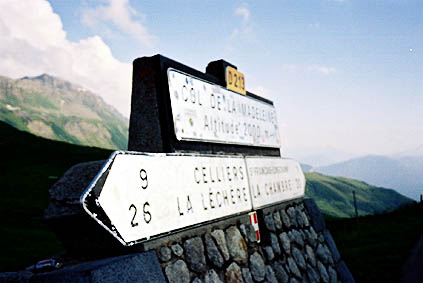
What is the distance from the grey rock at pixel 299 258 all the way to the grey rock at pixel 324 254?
802 millimetres

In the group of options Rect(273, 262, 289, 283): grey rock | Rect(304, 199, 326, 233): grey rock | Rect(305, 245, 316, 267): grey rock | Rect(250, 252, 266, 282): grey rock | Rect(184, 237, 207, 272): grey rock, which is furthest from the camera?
Rect(304, 199, 326, 233): grey rock

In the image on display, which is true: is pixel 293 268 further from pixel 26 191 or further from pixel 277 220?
pixel 26 191

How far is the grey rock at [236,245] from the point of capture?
169 inches

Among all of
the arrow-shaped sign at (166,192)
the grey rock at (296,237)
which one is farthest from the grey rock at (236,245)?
the grey rock at (296,237)

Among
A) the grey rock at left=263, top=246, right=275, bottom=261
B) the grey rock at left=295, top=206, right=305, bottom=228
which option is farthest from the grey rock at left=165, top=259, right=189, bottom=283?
the grey rock at left=295, top=206, right=305, bottom=228

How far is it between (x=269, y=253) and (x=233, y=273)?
1120 mm

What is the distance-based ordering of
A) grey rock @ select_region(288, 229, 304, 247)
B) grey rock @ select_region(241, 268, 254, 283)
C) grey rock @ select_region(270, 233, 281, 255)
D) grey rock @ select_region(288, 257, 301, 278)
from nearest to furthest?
grey rock @ select_region(241, 268, 254, 283), grey rock @ select_region(270, 233, 281, 255), grey rock @ select_region(288, 257, 301, 278), grey rock @ select_region(288, 229, 304, 247)

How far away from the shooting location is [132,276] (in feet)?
9.02

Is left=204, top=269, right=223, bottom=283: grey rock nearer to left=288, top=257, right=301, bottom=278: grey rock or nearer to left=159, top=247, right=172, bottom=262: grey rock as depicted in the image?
left=159, top=247, right=172, bottom=262: grey rock

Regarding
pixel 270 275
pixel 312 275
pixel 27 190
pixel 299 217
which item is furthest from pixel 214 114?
pixel 27 190

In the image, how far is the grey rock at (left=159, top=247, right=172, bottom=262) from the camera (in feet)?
10.8

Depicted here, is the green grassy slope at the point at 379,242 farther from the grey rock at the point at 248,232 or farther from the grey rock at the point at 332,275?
the grey rock at the point at 248,232

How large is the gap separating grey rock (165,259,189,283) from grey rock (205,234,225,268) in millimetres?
472

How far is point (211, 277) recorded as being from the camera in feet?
12.4
